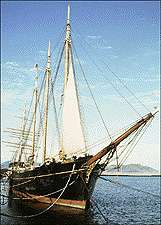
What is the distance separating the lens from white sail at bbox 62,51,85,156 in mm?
28562

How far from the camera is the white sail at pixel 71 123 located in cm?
2856

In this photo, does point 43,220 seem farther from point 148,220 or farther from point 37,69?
point 37,69

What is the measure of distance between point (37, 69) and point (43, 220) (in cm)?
2907

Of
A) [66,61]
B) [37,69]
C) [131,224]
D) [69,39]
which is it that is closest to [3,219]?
[131,224]

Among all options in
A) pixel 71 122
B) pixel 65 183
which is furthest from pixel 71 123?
pixel 65 183

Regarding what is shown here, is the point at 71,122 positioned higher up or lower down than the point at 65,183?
higher up

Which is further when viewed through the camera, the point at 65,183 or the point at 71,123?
the point at 71,123

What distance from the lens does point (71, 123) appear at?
1141 inches

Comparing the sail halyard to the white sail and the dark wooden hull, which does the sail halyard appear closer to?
the white sail

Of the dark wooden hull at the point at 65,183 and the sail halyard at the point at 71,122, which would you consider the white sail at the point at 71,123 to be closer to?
the sail halyard at the point at 71,122

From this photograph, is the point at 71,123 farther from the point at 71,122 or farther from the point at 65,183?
the point at 65,183

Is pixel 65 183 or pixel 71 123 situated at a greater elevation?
pixel 71 123

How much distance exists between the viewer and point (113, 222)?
86.6ft

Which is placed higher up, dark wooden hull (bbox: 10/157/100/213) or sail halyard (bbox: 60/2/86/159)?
sail halyard (bbox: 60/2/86/159)
